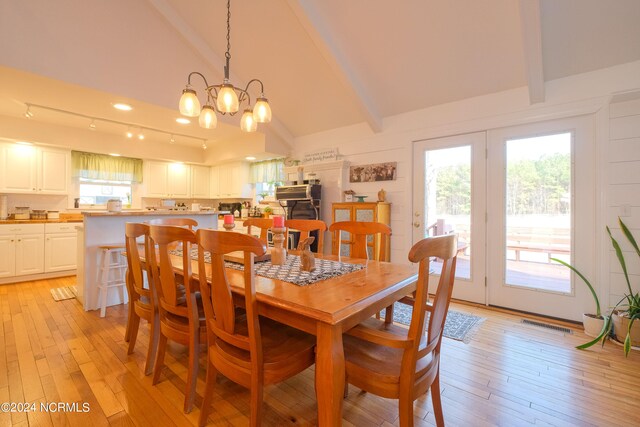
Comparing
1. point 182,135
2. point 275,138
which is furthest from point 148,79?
point 275,138

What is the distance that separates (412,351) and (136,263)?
180 centimetres

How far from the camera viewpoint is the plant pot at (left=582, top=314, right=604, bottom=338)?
2.53 m

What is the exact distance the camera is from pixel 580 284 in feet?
9.20

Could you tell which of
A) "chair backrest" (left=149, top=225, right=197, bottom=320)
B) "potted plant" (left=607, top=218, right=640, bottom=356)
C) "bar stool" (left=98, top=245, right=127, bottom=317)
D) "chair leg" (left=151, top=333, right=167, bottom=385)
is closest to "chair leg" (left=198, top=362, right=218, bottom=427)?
"chair backrest" (left=149, top=225, right=197, bottom=320)

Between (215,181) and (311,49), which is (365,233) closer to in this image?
(311,49)

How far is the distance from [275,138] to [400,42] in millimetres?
2763

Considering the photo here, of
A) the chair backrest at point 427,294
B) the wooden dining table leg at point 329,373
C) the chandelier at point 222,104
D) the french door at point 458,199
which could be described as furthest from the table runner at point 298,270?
the french door at point 458,199

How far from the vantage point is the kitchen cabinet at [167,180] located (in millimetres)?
5836

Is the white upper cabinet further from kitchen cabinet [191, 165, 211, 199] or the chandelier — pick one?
the chandelier

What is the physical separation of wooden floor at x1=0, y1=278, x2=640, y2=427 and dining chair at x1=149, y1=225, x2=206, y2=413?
218mm

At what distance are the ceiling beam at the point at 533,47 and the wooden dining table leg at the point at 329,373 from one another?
3.02m

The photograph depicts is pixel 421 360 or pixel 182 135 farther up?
pixel 182 135

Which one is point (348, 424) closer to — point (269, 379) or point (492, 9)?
point (269, 379)

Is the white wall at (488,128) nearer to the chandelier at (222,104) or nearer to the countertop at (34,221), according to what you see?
the chandelier at (222,104)
